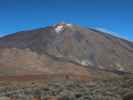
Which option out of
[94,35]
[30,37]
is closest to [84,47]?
[94,35]

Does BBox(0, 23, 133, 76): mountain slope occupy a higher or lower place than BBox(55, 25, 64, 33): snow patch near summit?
lower

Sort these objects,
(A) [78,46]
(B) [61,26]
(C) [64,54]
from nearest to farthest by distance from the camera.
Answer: (C) [64,54] → (A) [78,46] → (B) [61,26]

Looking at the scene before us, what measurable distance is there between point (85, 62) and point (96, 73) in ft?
159

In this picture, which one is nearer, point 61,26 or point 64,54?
point 64,54

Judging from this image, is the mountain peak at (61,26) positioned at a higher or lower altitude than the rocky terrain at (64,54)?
higher

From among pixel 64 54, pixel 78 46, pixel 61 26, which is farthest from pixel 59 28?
pixel 64 54

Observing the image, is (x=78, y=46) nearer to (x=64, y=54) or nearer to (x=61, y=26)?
(x=64, y=54)

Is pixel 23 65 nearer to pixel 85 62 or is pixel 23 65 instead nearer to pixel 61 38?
pixel 85 62

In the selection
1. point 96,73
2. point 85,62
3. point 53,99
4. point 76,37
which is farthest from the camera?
point 76,37

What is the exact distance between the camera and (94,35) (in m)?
183

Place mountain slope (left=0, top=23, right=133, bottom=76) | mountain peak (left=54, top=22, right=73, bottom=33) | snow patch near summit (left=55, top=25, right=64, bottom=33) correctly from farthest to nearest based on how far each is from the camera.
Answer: mountain peak (left=54, top=22, right=73, bottom=33)
snow patch near summit (left=55, top=25, right=64, bottom=33)
mountain slope (left=0, top=23, right=133, bottom=76)

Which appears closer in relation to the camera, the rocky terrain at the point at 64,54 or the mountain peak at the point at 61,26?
the rocky terrain at the point at 64,54

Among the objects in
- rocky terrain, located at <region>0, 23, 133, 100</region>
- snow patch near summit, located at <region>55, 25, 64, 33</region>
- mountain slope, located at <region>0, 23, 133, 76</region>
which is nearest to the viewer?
rocky terrain, located at <region>0, 23, 133, 100</region>

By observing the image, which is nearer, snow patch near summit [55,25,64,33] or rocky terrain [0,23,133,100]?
rocky terrain [0,23,133,100]
